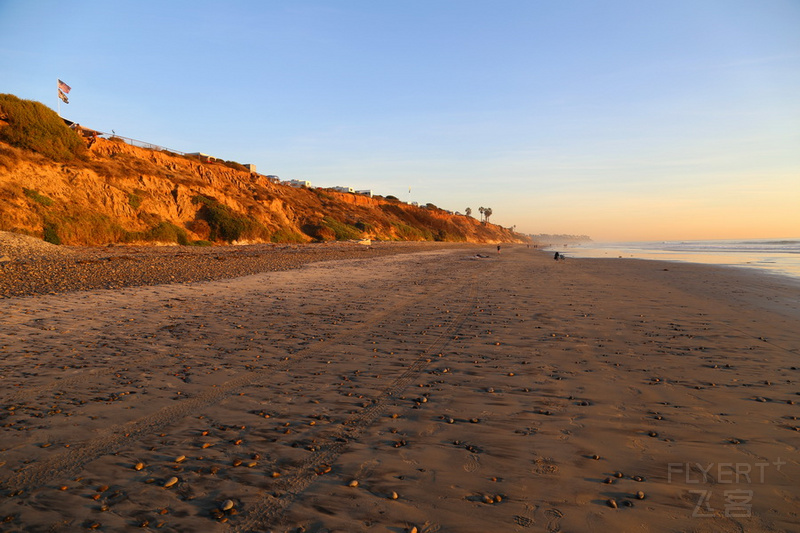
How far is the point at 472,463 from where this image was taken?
3.87 meters

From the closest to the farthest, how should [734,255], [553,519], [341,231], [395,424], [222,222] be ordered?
[553,519], [395,424], [222,222], [734,255], [341,231]

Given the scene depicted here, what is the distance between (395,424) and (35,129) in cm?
4385

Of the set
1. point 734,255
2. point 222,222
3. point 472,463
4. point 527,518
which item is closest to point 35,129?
point 222,222

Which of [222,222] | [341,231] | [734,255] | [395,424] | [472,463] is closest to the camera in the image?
[472,463]

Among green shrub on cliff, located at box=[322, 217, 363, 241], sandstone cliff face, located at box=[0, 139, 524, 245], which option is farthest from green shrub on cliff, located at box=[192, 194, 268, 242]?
green shrub on cliff, located at box=[322, 217, 363, 241]

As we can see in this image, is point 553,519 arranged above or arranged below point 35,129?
below

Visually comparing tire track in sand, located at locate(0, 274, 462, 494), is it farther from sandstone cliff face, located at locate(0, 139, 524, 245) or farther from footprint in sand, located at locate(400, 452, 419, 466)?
sandstone cliff face, located at locate(0, 139, 524, 245)

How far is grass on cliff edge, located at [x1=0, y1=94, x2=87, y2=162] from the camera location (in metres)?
32.0

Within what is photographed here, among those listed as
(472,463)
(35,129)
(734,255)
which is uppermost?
(35,129)

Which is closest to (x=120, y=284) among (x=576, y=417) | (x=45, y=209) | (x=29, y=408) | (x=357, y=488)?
(x=29, y=408)

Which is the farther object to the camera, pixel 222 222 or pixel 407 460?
pixel 222 222

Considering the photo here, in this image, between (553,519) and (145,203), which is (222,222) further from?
(553,519)

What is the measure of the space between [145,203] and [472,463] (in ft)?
142

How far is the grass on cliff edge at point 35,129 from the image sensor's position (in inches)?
1260
